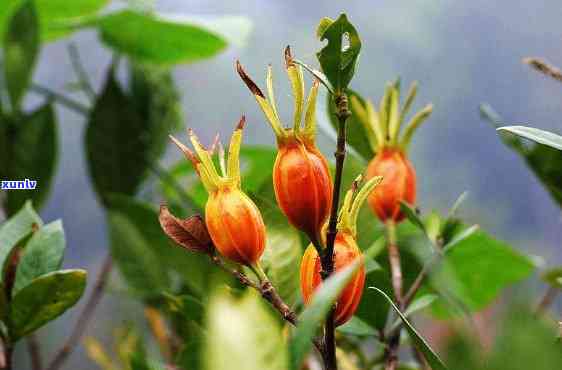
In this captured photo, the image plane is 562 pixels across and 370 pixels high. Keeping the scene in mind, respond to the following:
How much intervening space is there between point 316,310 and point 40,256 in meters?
0.18

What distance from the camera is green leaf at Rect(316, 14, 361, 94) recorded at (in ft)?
0.65

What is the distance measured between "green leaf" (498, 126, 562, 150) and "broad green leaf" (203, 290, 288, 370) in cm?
12

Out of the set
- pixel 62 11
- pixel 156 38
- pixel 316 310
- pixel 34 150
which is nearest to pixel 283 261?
pixel 316 310

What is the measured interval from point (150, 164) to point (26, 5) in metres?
0.19

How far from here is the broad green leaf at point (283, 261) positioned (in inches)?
11.5

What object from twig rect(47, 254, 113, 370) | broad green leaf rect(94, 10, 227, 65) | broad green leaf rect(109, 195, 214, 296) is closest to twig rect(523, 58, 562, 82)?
broad green leaf rect(109, 195, 214, 296)

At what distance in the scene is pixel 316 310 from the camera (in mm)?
148

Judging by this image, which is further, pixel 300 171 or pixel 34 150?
pixel 34 150

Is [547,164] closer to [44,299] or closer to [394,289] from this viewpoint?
[394,289]

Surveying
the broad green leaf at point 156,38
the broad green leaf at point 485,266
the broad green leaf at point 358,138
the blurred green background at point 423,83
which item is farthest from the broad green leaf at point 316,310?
the blurred green background at point 423,83

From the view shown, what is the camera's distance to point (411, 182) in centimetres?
35

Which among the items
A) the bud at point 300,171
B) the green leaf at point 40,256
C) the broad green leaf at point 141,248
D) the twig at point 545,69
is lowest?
the broad green leaf at point 141,248

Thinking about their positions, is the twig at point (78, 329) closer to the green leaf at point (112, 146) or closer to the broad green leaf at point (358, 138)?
the green leaf at point (112, 146)

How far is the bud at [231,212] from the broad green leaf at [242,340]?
75mm
